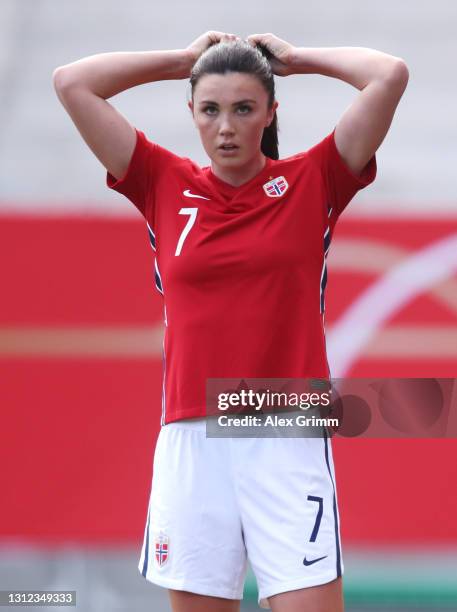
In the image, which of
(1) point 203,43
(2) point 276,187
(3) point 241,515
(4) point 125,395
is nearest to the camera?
(3) point 241,515

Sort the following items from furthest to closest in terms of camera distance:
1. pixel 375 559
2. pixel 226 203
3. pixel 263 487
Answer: pixel 375 559 < pixel 226 203 < pixel 263 487

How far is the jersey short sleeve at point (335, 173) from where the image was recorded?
1.86 metres

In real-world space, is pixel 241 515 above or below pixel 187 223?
below

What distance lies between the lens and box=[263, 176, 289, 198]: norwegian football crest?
1832 mm

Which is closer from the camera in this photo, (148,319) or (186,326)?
(186,326)

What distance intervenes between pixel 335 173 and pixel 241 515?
679 millimetres

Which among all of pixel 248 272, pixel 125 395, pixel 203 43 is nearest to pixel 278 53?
pixel 203 43

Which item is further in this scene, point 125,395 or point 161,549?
point 125,395

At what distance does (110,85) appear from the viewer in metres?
1.93

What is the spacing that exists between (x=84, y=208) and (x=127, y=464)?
3.10ft

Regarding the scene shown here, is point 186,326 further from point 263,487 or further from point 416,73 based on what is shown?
point 416,73

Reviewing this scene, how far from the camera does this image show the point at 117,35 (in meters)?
4.09

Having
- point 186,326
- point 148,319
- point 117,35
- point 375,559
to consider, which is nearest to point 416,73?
point 117,35

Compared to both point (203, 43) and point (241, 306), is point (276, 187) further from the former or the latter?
point (203, 43)
